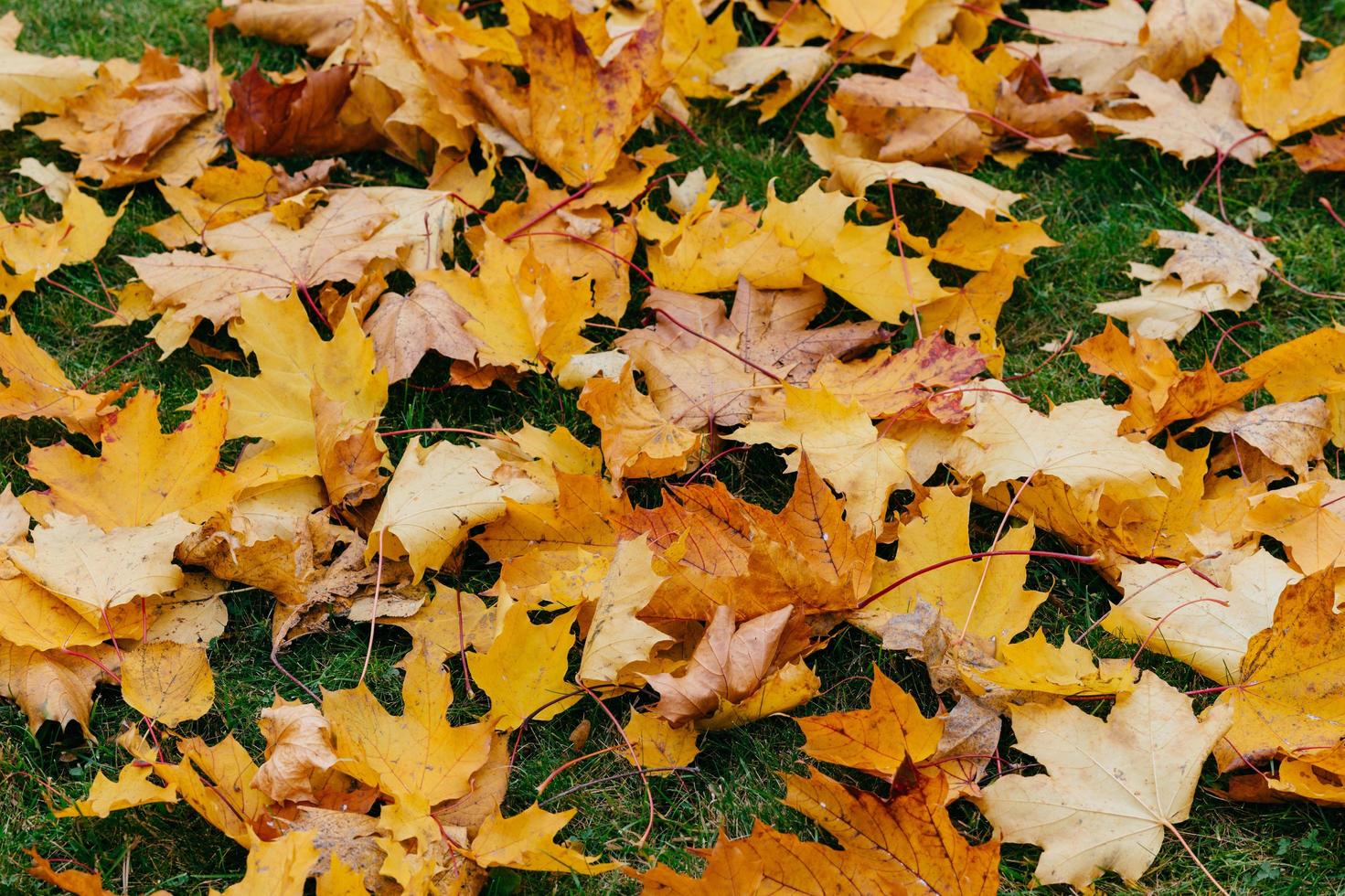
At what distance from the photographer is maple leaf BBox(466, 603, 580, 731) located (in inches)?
63.1

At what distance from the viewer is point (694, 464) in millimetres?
1969

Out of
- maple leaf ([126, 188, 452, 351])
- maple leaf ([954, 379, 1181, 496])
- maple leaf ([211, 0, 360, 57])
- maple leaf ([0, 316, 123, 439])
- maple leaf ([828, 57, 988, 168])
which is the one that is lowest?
maple leaf ([954, 379, 1181, 496])

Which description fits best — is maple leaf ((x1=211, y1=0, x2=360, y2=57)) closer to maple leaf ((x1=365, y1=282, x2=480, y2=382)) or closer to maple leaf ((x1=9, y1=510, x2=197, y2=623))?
maple leaf ((x1=365, y1=282, x2=480, y2=382))

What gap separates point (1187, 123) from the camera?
252cm

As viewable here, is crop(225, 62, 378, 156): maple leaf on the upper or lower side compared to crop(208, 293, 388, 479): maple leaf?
upper

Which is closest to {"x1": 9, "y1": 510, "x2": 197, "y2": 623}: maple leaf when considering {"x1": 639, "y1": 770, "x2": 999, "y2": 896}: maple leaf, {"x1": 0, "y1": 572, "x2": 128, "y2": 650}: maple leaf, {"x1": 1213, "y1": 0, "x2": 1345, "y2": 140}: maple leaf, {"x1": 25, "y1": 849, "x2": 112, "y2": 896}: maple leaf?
{"x1": 0, "y1": 572, "x2": 128, "y2": 650}: maple leaf

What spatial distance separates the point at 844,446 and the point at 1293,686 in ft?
2.36

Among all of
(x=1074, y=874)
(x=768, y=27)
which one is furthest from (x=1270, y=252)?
(x=1074, y=874)

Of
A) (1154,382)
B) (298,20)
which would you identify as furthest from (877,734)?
(298,20)

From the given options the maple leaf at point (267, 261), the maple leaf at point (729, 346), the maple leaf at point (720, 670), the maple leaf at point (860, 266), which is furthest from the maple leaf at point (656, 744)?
the maple leaf at point (267, 261)

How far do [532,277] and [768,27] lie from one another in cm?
113

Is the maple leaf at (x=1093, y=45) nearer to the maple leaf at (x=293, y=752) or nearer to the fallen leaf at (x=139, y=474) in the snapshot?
the fallen leaf at (x=139, y=474)

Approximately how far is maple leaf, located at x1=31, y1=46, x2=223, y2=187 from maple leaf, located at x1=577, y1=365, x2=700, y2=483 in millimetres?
1160

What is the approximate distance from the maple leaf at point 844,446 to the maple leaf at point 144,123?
142cm
